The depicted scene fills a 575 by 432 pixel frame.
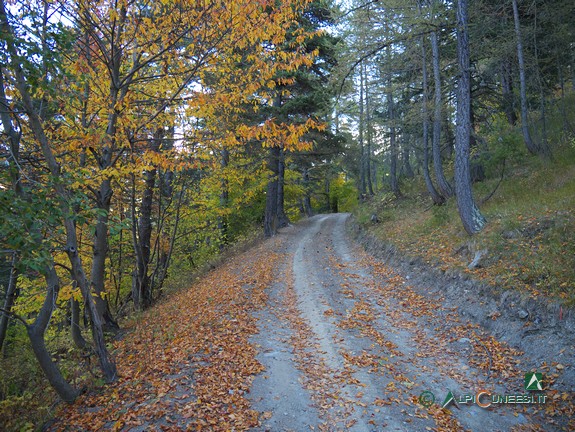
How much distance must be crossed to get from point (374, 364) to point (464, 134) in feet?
23.5

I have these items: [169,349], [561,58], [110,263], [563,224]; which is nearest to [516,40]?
[561,58]

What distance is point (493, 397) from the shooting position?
16.0 feet

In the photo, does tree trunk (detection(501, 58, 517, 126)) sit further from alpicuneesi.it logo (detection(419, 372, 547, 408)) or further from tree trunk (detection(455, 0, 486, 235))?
alpicuneesi.it logo (detection(419, 372, 547, 408))

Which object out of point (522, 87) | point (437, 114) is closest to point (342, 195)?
point (522, 87)

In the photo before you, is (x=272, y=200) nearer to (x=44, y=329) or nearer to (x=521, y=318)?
(x=521, y=318)

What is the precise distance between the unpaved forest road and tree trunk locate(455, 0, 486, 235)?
265 cm

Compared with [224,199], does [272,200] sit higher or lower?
lower

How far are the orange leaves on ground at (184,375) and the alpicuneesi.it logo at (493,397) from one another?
254 cm

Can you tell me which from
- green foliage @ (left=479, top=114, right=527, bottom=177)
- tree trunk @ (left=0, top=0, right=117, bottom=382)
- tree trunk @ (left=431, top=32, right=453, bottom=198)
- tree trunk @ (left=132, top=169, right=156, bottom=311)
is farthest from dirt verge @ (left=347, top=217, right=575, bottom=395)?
tree trunk @ (left=132, top=169, right=156, bottom=311)

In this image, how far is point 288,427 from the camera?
4.30m

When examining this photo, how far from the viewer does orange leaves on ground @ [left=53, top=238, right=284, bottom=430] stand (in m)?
4.49

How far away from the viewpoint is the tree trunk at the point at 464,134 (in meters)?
9.43

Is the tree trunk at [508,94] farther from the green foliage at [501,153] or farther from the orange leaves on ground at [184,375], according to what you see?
the orange leaves on ground at [184,375]

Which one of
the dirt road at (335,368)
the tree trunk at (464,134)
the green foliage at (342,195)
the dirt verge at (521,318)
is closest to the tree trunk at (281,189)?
the tree trunk at (464,134)
